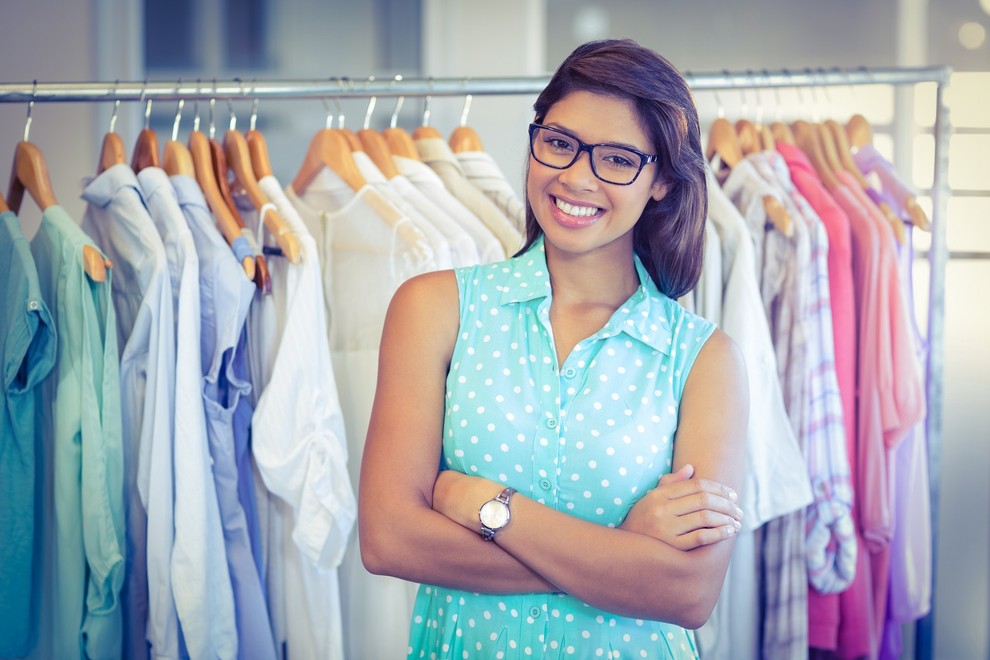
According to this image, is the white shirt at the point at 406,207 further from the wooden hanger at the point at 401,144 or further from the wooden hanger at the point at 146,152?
the wooden hanger at the point at 146,152

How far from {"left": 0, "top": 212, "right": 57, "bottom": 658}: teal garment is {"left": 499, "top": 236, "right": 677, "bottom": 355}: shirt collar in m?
0.85

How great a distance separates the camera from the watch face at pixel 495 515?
1.27 meters

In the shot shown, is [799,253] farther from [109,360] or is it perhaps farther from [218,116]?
[218,116]

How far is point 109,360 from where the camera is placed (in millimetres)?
1793

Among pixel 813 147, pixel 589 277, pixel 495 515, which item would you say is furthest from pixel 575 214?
pixel 813 147

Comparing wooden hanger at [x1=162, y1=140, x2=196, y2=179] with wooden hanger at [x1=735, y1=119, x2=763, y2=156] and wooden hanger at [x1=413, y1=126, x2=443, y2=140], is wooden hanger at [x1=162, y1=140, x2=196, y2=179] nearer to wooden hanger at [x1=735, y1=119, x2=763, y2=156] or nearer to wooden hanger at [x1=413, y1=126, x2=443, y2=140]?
wooden hanger at [x1=413, y1=126, x2=443, y2=140]

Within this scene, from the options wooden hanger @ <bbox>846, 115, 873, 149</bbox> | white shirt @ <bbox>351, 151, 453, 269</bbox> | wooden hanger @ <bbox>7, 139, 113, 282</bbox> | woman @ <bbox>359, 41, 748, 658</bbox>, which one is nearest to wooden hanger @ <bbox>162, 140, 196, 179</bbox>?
wooden hanger @ <bbox>7, 139, 113, 282</bbox>

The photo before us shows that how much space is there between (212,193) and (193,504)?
0.61 meters

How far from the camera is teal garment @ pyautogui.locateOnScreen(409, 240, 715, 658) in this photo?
135cm

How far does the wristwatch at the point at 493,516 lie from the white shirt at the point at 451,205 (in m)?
0.75

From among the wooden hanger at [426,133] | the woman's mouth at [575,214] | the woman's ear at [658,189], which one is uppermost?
the wooden hanger at [426,133]

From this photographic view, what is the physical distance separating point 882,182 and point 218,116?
2136mm

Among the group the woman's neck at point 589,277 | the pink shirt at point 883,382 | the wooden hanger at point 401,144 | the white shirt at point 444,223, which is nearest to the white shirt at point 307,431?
the white shirt at point 444,223

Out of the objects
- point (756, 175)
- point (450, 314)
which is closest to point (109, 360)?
point (450, 314)
